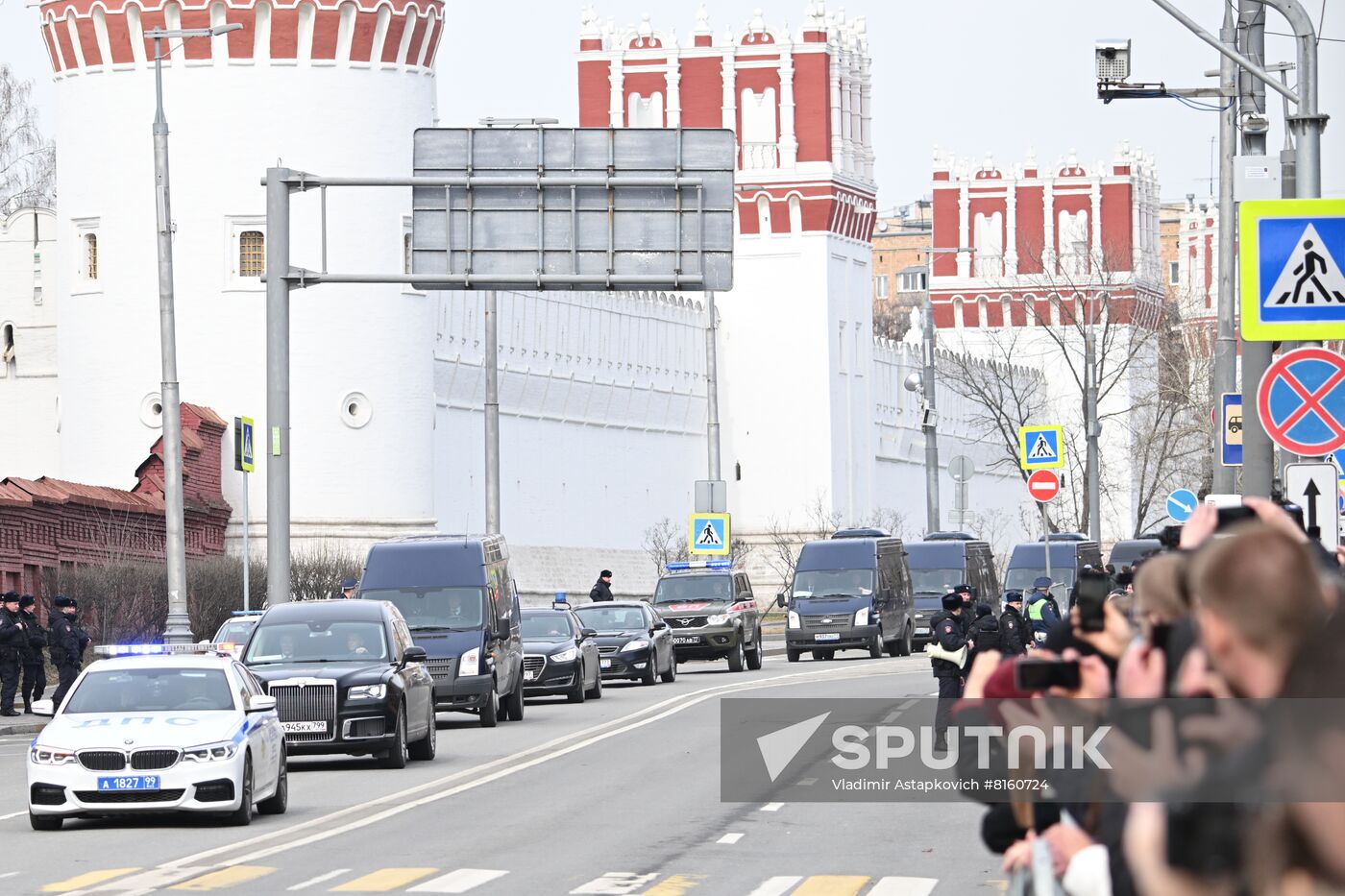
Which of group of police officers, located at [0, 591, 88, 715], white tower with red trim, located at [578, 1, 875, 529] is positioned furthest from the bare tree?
group of police officers, located at [0, 591, 88, 715]

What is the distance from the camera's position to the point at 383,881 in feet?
48.7

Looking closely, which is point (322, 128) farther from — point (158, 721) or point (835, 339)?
point (158, 721)

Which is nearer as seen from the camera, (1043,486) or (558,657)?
(558,657)

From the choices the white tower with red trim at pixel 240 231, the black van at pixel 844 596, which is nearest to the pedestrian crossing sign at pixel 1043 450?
the black van at pixel 844 596

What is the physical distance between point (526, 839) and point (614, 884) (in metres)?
2.86

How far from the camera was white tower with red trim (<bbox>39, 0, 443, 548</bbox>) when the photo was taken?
55.8m

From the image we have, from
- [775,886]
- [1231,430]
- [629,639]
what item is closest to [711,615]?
[629,639]

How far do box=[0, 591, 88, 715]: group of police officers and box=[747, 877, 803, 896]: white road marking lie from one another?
18246mm

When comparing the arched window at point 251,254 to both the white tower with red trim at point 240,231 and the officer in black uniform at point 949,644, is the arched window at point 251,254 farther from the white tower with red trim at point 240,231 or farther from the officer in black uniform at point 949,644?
the officer in black uniform at point 949,644

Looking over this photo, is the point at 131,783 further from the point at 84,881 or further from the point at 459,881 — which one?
the point at 459,881

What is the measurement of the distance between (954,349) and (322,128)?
2214 inches

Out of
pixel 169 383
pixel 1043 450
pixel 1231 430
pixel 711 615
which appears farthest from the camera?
pixel 711 615

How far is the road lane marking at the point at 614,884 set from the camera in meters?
14.3

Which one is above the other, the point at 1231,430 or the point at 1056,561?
the point at 1231,430
